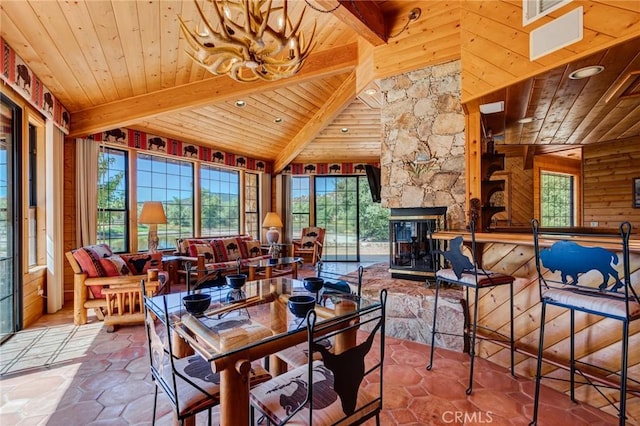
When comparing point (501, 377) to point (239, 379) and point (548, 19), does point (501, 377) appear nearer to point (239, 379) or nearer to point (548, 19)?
point (239, 379)

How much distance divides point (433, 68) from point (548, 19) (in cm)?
157

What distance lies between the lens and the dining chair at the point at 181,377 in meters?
1.34

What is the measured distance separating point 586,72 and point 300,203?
21.6 feet

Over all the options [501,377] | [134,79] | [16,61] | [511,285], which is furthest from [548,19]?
[16,61]

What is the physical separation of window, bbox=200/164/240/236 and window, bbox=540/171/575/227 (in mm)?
6377

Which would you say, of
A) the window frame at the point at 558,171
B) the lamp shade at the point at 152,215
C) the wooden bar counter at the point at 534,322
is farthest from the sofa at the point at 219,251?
the window frame at the point at 558,171

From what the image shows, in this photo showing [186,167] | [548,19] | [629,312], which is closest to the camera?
[629,312]

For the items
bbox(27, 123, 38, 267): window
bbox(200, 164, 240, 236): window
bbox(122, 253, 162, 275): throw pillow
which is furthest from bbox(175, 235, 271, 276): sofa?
bbox(27, 123, 38, 267): window

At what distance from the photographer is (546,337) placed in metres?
2.31

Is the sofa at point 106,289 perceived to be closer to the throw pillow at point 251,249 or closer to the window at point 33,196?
the window at point 33,196

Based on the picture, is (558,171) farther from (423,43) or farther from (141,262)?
(141,262)

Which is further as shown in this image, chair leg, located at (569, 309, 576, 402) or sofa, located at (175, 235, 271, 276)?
sofa, located at (175, 235, 271, 276)

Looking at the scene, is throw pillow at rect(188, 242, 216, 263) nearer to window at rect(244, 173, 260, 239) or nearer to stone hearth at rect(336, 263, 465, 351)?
window at rect(244, 173, 260, 239)

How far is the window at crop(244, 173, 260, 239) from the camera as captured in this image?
24.9ft
